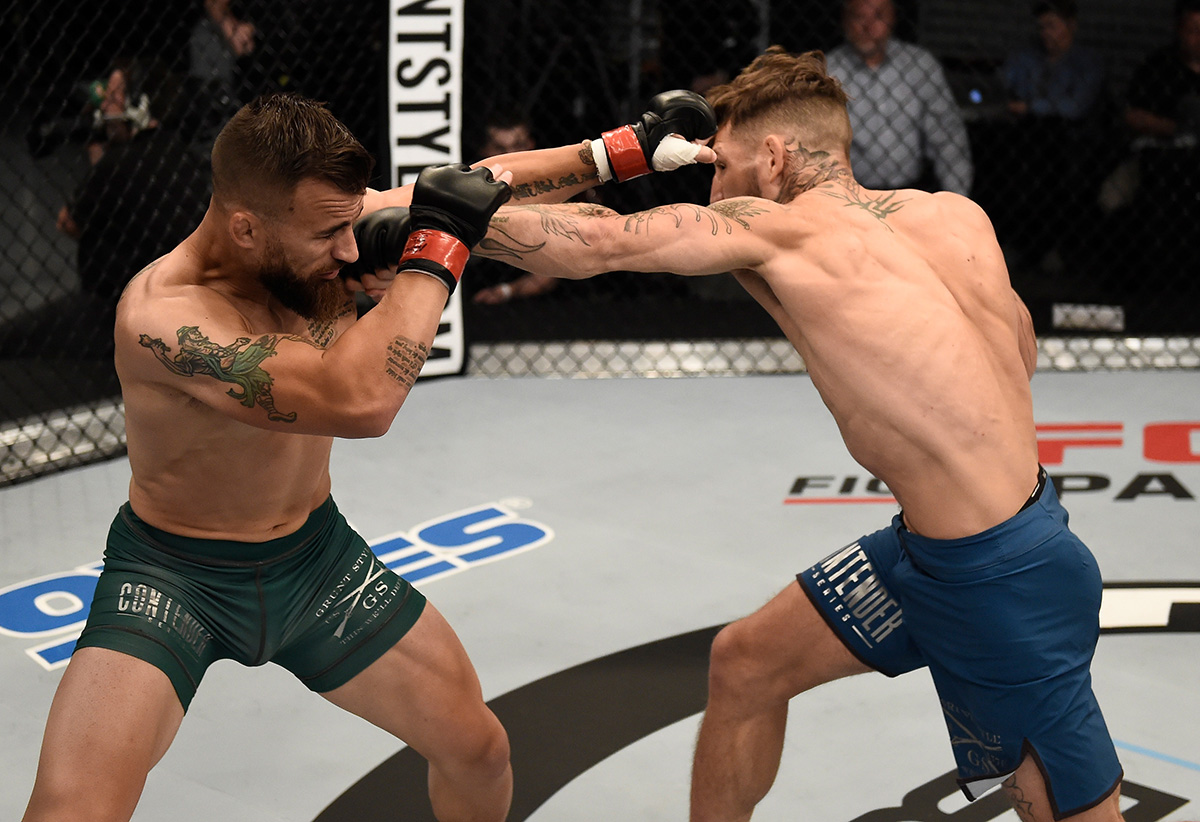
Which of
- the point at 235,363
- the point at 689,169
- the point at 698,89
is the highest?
the point at 235,363

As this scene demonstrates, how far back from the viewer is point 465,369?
5047mm

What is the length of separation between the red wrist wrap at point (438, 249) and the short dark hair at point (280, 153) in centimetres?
11

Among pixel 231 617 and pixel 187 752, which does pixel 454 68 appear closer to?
pixel 187 752

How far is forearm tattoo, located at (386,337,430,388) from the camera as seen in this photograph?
162 cm

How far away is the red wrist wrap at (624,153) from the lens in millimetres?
2084

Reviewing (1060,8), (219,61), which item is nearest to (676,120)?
(219,61)

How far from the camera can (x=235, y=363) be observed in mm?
1641

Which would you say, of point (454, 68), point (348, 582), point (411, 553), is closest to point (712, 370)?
point (454, 68)

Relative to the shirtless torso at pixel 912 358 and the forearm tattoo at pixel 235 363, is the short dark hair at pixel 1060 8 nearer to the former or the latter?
the shirtless torso at pixel 912 358

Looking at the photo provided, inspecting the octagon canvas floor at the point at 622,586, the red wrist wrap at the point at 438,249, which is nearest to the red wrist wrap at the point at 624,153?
the red wrist wrap at the point at 438,249

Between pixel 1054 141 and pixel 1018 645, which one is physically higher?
pixel 1018 645

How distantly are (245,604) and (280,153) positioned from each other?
2.02ft

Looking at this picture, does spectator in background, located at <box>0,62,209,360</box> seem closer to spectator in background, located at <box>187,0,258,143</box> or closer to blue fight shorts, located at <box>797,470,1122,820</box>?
spectator in background, located at <box>187,0,258,143</box>

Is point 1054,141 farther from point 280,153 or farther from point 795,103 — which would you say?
point 280,153
